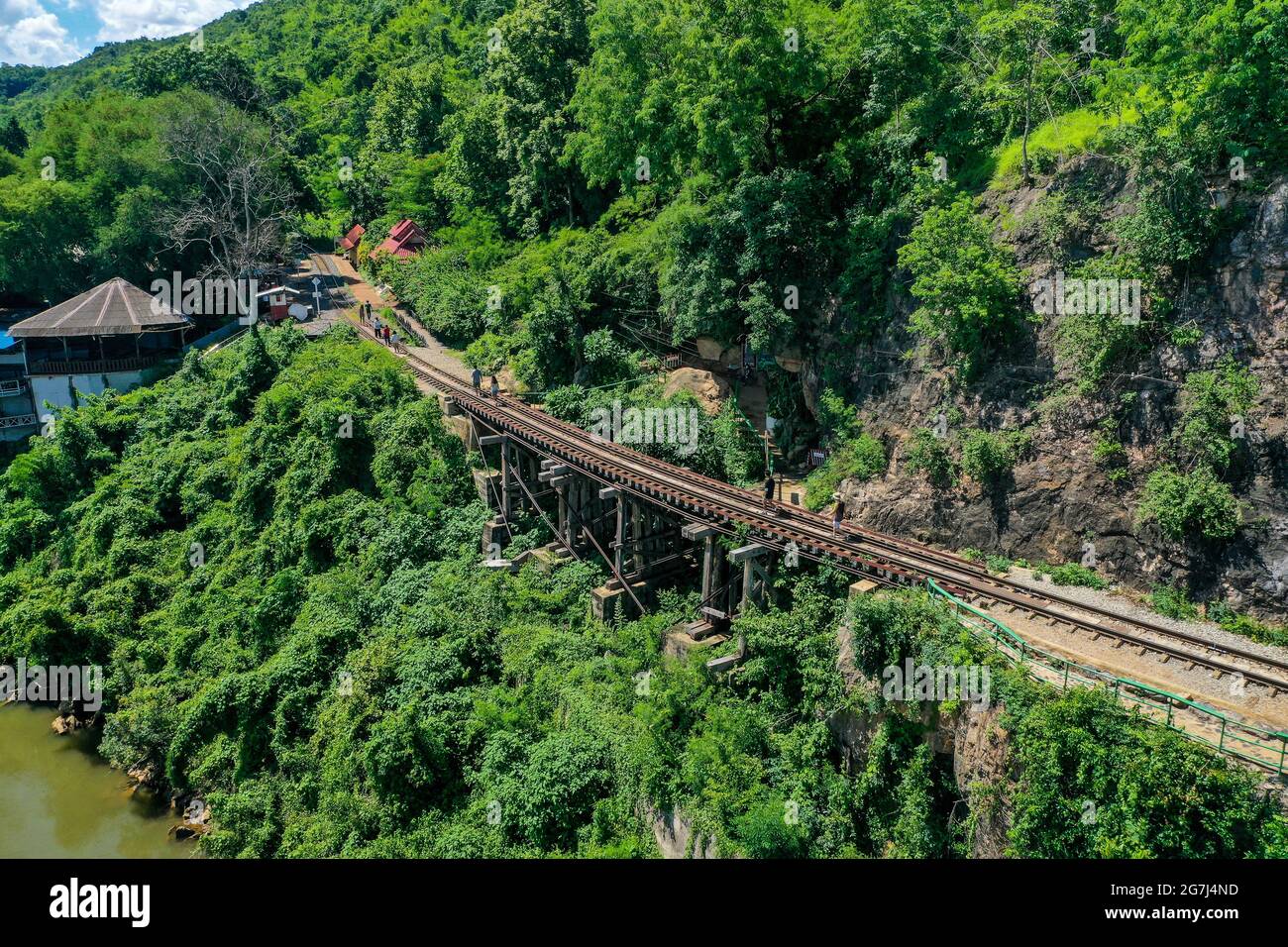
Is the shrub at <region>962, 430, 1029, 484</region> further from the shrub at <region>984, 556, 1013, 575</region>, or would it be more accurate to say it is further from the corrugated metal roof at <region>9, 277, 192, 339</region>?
the corrugated metal roof at <region>9, 277, 192, 339</region>

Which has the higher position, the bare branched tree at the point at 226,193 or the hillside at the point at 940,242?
the bare branched tree at the point at 226,193

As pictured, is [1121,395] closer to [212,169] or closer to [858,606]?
[858,606]

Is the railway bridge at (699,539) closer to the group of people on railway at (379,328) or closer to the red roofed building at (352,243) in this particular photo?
the group of people on railway at (379,328)

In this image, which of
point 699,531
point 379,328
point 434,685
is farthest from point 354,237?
point 699,531

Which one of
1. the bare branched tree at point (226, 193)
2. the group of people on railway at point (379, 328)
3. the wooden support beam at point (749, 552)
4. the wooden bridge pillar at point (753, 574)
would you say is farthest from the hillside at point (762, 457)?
the bare branched tree at point (226, 193)

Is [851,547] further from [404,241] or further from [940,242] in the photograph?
[404,241]

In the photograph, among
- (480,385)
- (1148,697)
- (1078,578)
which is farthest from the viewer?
(480,385)

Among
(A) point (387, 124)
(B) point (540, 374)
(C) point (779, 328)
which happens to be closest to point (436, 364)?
(B) point (540, 374)

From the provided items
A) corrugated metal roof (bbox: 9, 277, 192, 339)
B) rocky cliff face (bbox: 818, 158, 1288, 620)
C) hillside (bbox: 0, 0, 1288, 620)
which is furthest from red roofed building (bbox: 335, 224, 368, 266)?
rocky cliff face (bbox: 818, 158, 1288, 620)
